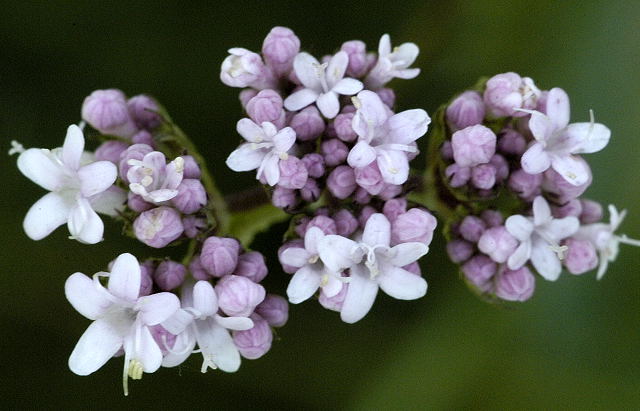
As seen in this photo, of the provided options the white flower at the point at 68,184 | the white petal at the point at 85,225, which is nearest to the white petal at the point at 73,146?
the white flower at the point at 68,184

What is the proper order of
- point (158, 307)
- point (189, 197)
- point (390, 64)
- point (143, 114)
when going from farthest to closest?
point (143, 114) < point (390, 64) < point (189, 197) < point (158, 307)

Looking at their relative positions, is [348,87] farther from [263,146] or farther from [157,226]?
[157,226]

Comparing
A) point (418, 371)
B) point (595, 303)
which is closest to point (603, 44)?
point (595, 303)

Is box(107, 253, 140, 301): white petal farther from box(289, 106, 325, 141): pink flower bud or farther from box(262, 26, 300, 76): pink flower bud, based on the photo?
box(262, 26, 300, 76): pink flower bud

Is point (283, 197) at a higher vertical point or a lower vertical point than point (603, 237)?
higher

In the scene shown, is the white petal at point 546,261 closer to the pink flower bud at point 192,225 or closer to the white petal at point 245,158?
the white petal at point 245,158

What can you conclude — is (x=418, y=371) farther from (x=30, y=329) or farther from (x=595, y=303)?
(x=30, y=329)

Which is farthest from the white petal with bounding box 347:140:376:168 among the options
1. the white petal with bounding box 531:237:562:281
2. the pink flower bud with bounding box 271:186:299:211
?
the white petal with bounding box 531:237:562:281

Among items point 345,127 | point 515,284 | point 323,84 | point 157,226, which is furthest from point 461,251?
point 157,226
